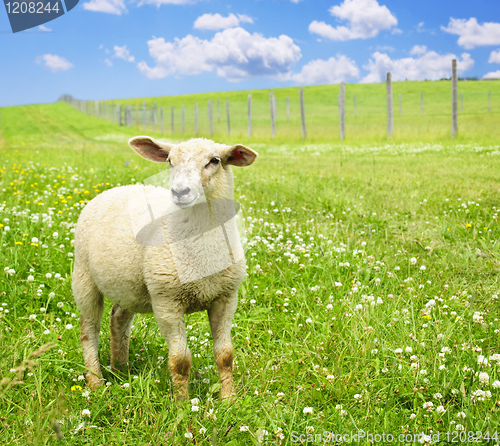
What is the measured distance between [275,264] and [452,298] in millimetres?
1853

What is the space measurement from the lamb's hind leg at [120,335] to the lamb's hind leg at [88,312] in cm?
15

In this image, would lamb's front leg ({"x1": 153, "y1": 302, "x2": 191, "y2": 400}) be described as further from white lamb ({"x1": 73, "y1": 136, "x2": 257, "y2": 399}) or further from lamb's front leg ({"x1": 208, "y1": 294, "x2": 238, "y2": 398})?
lamb's front leg ({"x1": 208, "y1": 294, "x2": 238, "y2": 398})

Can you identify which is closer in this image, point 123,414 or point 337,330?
point 123,414

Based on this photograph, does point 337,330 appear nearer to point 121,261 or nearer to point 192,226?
point 192,226

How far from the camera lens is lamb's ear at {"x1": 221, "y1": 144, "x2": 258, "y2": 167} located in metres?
2.84

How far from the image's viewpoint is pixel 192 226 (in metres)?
2.98

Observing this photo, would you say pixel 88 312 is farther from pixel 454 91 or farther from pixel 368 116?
pixel 368 116

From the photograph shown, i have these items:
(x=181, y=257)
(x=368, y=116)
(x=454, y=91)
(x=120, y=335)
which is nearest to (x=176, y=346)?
(x=181, y=257)

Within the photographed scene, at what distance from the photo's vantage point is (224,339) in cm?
300

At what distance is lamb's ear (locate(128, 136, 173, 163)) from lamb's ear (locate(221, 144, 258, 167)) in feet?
1.26

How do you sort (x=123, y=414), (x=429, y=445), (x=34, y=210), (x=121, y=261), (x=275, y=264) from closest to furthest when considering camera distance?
(x=429, y=445) → (x=123, y=414) → (x=121, y=261) → (x=275, y=264) → (x=34, y=210)

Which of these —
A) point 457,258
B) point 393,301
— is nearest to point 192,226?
point 393,301
